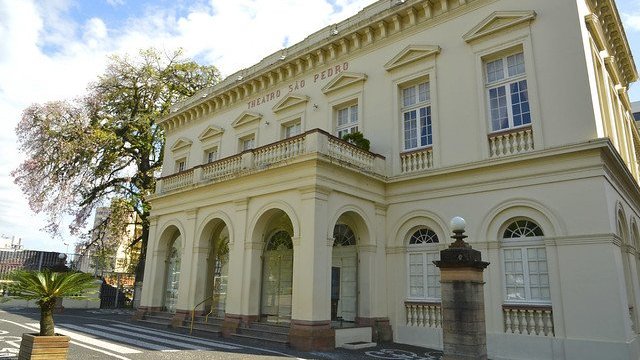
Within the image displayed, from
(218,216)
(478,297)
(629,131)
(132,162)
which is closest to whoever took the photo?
(478,297)

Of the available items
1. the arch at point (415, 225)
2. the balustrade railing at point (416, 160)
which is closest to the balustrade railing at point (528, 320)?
the arch at point (415, 225)

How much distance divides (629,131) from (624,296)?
9463mm

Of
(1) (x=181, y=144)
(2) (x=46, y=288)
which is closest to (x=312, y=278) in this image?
(2) (x=46, y=288)

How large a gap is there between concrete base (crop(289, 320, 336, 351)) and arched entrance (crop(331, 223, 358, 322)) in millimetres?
2075

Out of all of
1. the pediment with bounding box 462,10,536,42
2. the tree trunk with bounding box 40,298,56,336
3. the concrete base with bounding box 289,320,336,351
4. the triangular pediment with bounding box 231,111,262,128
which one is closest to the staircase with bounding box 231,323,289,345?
the concrete base with bounding box 289,320,336,351

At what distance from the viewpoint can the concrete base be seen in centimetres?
1023

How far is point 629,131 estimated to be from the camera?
52.9 ft

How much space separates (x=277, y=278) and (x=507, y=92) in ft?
28.8

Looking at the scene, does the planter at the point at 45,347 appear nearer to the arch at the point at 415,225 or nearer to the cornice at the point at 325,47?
the arch at the point at 415,225

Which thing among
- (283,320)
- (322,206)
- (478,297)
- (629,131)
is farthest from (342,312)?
(629,131)

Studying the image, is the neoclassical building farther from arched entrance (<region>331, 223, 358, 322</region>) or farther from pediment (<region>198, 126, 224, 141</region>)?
pediment (<region>198, 126, 224, 141</region>)

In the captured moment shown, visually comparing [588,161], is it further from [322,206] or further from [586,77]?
[322,206]

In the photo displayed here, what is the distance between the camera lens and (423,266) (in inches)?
478

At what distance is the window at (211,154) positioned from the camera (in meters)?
19.2
